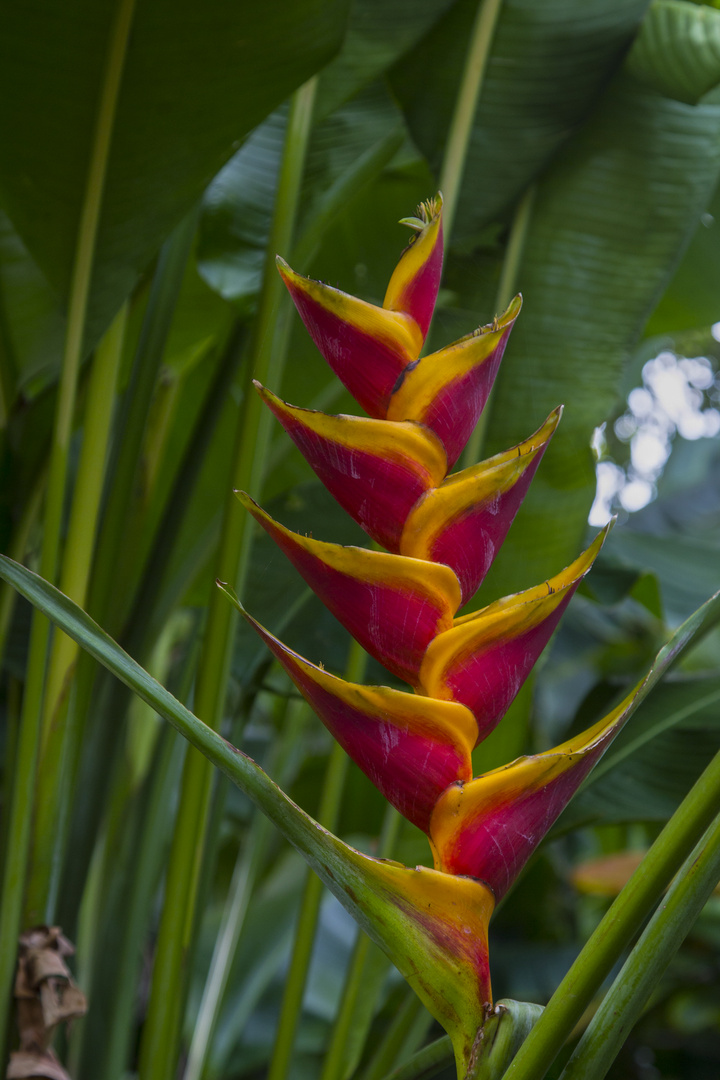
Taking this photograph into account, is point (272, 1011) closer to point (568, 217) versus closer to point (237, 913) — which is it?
point (237, 913)

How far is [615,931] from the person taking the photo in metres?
0.22

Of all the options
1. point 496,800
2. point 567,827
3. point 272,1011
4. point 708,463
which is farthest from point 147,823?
point 708,463

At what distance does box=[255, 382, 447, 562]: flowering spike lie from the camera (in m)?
0.23

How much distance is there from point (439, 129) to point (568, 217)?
5.1 inches

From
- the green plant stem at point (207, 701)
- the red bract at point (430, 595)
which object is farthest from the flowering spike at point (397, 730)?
the green plant stem at point (207, 701)

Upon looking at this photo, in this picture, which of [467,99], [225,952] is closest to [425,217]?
[467,99]

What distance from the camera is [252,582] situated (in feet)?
2.39

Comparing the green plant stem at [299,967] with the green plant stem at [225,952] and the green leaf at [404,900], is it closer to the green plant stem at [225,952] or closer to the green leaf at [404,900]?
the green plant stem at [225,952]

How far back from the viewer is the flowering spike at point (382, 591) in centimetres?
22

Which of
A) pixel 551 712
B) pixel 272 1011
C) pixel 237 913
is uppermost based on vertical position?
pixel 551 712

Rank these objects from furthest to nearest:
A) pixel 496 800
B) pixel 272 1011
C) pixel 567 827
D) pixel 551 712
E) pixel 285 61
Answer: pixel 551 712, pixel 272 1011, pixel 567 827, pixel 285 61, pixel 496 800

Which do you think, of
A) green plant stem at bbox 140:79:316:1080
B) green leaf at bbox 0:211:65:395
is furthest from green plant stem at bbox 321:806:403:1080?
green leaf at bbox 0:211:65:395

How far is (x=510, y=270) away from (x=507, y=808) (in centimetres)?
56

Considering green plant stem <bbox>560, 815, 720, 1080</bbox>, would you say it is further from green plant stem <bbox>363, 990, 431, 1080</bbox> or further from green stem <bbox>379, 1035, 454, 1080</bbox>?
green plant stem <bbox>363, 990, 431, 1080</bbox>
